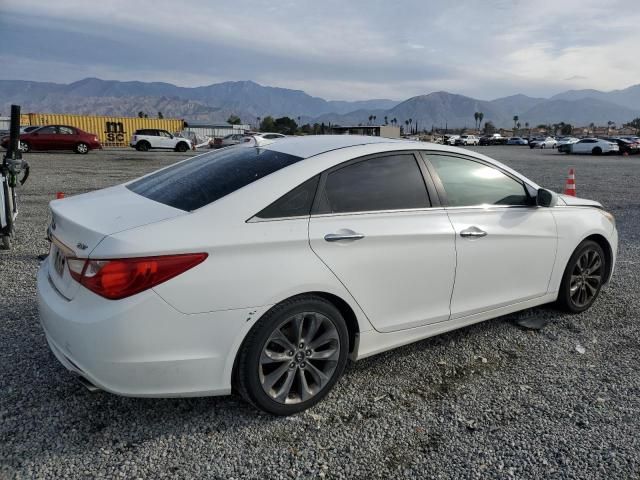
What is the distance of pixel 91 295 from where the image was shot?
2.39m

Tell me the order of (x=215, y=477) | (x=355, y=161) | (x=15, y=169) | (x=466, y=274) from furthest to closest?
(x=15, y=169)
(x=466, y=274)
(x=355, y=161)
(x=215, y=477)

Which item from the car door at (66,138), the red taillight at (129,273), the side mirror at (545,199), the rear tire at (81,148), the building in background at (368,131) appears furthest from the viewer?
the rear tire at (81,148)

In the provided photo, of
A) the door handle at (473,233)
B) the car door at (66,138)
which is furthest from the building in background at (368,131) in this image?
the car door at (66,138)

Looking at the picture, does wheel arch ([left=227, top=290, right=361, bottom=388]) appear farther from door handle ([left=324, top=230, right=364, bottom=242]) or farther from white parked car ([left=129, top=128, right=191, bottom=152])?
white parked car ([left=129, top=128, right=191, bottom=152])

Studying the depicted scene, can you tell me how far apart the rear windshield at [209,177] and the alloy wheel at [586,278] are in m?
2.79

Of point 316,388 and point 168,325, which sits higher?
point 168,325

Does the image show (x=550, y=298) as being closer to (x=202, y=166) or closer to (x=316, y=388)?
(x=316, y=388)

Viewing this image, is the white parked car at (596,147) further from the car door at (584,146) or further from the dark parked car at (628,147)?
the dark parked car at (628,147)

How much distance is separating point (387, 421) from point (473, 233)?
139 cm

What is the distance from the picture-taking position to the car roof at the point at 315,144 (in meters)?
3.16

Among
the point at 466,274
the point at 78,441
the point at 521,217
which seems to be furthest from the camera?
the point at 521,217

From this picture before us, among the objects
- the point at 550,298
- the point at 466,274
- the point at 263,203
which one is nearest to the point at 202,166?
the point at 263,203

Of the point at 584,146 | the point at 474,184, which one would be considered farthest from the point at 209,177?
the point at 584,146

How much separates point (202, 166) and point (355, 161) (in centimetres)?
106
